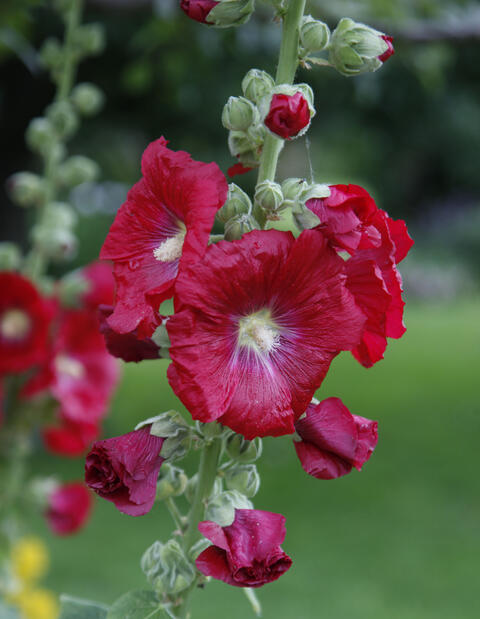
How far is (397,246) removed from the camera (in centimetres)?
97

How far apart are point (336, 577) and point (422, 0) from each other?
3160 mm

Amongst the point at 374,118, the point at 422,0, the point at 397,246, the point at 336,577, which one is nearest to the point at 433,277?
the point at 374,118

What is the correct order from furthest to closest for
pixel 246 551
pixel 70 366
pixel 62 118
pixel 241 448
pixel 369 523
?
1. pixel 369 523
2. pixel 70 366
3. pixel 62 118
4. pixel 241 448
5. pixel 246 551

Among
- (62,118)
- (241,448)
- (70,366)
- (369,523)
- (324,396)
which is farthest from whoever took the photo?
(324,396)

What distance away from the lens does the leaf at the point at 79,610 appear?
1.02 metres

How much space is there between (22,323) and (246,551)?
1301mm

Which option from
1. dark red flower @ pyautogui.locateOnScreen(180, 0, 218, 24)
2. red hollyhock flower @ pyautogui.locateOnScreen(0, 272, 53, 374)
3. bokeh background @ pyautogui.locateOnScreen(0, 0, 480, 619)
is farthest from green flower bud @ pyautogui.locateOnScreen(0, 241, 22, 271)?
dark red flower @ pyautogui.locateOnScreen(180, 0, 218, 24)

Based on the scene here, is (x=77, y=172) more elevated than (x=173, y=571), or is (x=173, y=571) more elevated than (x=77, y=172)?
(x=77, y=172)

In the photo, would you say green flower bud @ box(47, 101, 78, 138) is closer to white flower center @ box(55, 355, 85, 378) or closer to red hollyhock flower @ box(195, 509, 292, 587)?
white flower center @ box(55, 355, 85, 378)

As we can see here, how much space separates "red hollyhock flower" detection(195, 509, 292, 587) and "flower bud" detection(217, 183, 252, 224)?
330mm

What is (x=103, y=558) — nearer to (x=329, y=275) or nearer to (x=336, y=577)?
(x=336, y=577)

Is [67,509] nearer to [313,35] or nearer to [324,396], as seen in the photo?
[313,35]

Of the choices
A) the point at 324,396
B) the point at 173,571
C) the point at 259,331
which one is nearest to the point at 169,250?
the point at 259,331

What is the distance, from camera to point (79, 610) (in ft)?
3.38
